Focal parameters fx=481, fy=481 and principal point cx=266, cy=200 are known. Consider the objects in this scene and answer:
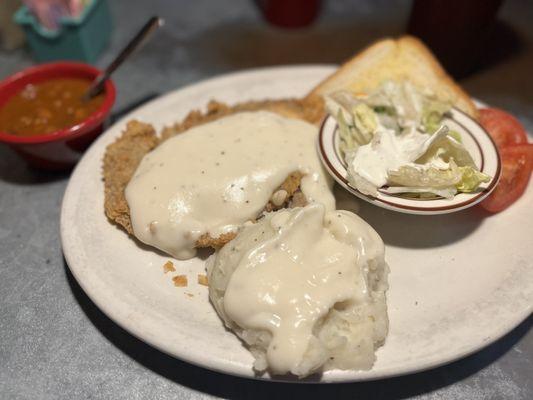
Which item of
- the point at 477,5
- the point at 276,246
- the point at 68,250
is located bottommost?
the point at 68,250

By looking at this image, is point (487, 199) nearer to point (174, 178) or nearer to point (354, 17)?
point (174, 178)

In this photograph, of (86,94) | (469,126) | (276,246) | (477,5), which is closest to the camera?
(276,246)

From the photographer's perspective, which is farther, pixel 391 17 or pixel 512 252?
pixel 391 17

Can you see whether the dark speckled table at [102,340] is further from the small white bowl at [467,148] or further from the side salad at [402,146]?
the side salad at [402,146]

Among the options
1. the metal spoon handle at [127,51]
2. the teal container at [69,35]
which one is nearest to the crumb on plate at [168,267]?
the metal spoon handle at [127,51]

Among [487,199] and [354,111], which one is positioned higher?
[354,111]

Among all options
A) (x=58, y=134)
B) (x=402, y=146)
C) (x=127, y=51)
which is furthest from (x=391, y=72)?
(x=58, y=134)

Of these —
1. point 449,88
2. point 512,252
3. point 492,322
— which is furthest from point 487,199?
point 449,88

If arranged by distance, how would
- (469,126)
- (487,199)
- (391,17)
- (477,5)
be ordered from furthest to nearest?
(391,17)
(477,5)
(469,126)
(487,199)
